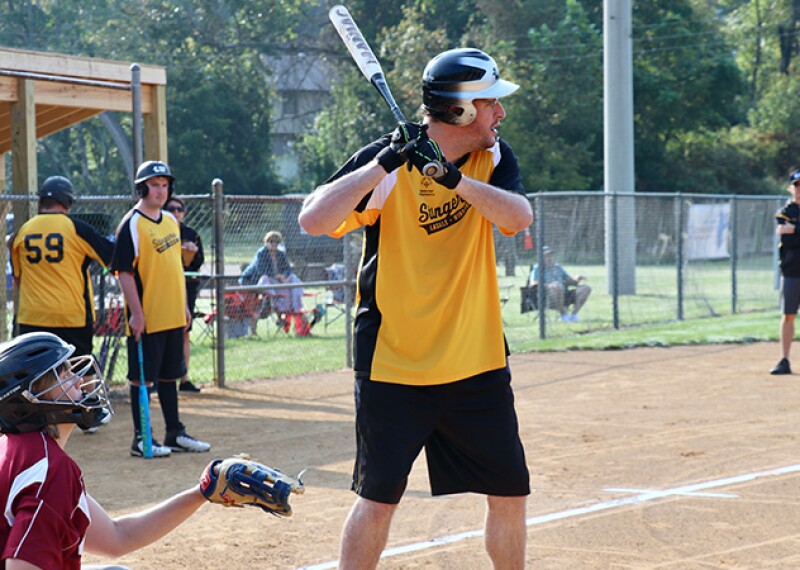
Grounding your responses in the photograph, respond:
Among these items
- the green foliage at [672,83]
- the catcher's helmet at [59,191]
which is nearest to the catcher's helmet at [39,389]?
the catcher's helmet at [59,191]

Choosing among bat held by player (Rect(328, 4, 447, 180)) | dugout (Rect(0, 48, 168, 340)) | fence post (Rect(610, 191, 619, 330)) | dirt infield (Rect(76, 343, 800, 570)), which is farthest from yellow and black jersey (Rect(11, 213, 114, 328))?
fence post (Rect(610, 191, 619, 330))

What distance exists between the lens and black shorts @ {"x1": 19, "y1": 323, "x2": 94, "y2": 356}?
358 inches

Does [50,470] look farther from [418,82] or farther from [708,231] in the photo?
[418,82]

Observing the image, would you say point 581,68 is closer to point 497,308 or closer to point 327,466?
point 327,466

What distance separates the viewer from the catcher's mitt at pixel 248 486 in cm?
335

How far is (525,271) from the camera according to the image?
17.9 metres

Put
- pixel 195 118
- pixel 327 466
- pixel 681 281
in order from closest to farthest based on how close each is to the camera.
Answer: pixel 327 466
pixel 681 281
pixel 195 118

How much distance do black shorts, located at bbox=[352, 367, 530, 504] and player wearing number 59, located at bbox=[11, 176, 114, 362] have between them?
18.0 ft

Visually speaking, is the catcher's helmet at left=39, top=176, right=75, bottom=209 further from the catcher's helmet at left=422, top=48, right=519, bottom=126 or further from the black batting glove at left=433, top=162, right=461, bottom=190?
the black batting glove at left=433, top=162, right=461, bottom=190

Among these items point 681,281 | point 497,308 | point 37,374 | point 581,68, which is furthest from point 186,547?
point 581,68

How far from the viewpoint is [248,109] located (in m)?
57.8

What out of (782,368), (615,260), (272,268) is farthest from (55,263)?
(615,260)

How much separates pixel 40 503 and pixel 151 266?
18.3 ft

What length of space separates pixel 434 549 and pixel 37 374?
299cm
